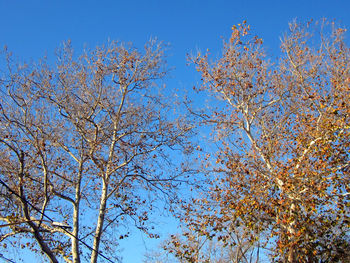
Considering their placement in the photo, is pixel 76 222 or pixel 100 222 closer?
pixel 76 222

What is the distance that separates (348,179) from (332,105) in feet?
8.79

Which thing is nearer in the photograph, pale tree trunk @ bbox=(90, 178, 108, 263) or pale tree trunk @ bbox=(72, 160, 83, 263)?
pale tree trunk @ bbox=(72, 160, 83, 263)

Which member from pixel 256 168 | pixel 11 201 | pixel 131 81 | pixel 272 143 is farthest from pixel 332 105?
pixel 11 201

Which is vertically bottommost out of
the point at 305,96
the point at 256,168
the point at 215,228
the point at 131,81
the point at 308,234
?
the point at 308,234

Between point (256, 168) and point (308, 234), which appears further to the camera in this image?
point (256, 168)

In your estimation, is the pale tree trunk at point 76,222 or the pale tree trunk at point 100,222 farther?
the pale tree trunk at point 100,222

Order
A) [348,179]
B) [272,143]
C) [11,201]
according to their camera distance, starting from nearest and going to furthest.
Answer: [11,201]
[348,179]
[272,143]

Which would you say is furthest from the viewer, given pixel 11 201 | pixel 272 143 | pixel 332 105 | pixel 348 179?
pixel 272 143

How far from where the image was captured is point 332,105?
12.9 m

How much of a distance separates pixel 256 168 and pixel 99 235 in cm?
588

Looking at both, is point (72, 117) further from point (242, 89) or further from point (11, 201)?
point (242, 89)

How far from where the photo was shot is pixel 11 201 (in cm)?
1084

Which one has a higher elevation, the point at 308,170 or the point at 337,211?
the point at 308,170

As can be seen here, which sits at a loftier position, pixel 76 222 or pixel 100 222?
pixel 100 222
